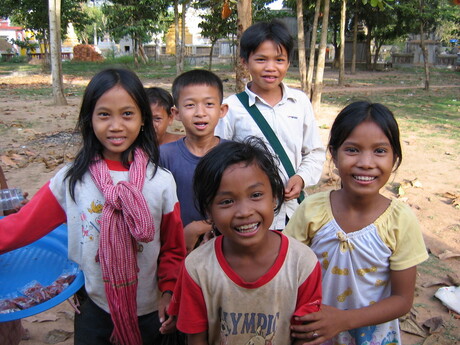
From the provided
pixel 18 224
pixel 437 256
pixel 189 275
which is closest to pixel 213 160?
pixel 189 275

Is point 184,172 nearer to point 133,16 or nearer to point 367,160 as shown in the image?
point 367,160

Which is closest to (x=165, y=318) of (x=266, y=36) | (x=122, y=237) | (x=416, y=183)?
(x=122, y=237)

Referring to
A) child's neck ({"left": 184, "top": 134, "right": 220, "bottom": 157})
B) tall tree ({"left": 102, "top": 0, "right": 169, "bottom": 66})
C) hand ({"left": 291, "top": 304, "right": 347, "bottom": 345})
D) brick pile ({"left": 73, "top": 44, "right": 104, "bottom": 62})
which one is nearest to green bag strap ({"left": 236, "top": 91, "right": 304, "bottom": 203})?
child's neck ({"left": 184, "top": 134, "right": 220, "bottom": 157})

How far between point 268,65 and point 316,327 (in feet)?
4.77

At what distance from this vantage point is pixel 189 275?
1.35 metres

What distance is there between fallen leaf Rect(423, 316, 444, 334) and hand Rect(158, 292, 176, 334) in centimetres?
196

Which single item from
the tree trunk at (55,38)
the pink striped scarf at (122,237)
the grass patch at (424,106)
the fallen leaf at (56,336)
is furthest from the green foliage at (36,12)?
the pink striped scarf at (122,237)

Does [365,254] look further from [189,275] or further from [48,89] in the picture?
[48,89]

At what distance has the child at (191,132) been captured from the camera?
208 cm

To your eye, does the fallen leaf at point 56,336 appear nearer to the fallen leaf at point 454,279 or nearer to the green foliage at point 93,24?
the fallen leaf at point 454,279

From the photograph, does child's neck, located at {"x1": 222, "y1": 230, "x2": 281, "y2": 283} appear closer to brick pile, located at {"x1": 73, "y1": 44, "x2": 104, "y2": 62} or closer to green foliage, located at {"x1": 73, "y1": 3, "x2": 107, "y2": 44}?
brick pile, located at {"x1": 73, "y1": 44, "x2": 104, "y2": 62}

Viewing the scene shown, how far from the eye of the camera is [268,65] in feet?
7.54

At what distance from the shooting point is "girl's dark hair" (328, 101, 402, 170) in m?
1.57

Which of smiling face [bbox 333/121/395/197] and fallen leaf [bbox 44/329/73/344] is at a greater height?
smiling face [bbox 333/121/395/197]
